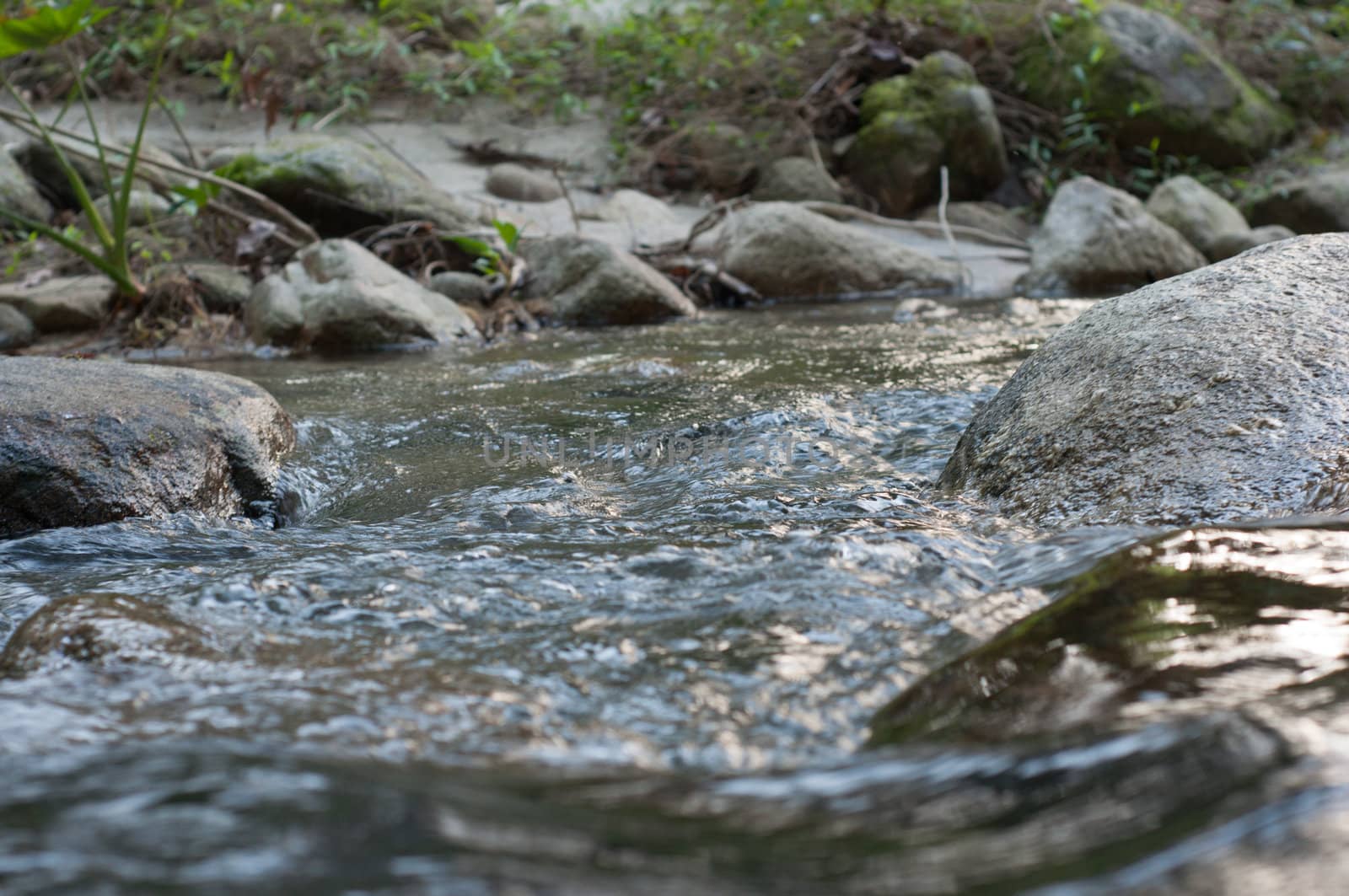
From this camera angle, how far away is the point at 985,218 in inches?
385

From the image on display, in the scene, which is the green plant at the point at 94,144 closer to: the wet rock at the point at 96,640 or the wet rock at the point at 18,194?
the wet rock at the point at 18,194

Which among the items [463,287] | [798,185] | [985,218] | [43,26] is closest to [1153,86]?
[985,218]

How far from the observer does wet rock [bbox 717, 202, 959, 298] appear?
7.62m

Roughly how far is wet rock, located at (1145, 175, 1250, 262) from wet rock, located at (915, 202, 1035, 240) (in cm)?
131

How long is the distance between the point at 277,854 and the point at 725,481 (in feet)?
A: 6.54

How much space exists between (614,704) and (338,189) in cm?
682

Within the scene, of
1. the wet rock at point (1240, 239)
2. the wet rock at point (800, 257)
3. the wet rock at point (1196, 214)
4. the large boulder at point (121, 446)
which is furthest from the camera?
the wet rock at point (1196, 214)

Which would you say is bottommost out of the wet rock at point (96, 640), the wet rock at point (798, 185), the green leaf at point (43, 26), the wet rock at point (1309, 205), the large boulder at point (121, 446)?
the wet rock at point (96, 640)

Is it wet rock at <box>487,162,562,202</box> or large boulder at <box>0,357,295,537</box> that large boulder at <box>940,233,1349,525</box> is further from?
wet rock at <box>487,162,562,202</box>

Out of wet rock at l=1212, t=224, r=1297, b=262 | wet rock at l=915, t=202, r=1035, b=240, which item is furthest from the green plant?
wet rock at l=1212, t=224, r=1297, b=262

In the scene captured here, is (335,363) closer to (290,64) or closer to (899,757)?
(899,757)

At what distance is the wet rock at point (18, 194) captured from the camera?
7887mm

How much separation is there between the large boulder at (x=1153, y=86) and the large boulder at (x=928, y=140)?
986mm

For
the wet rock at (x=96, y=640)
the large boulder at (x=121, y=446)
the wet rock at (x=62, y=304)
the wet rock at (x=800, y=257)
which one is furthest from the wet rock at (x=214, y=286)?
the wet rock at (x=96, y=640)
